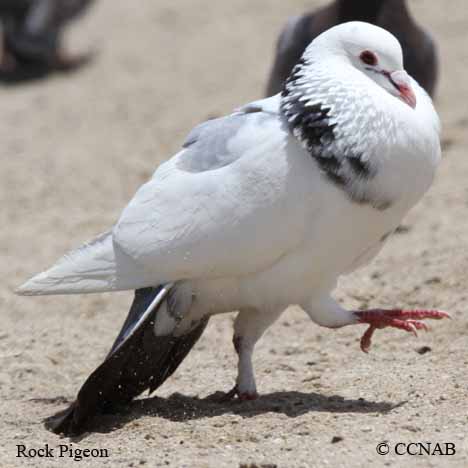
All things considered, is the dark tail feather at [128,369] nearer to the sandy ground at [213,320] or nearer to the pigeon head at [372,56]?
the sandy ground at [213,320]

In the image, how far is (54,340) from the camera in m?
5.93

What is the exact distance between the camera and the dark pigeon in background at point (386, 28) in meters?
6.98

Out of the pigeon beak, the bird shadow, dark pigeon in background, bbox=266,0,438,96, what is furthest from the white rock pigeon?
dark pigeon in background, bbox=266,0,438,96

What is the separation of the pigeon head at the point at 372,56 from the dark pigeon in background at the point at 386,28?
2.57m

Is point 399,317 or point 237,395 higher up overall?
point 399,317

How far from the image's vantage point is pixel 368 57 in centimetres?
439

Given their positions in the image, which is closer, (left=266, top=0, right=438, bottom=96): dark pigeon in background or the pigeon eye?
the pigeon eye

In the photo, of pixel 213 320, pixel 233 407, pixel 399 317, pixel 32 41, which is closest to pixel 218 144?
pixel 399 317

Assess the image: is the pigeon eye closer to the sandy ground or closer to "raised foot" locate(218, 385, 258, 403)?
the sandy ground

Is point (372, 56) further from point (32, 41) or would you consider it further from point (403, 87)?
point (32, 41)

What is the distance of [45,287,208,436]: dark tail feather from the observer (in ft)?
14.9

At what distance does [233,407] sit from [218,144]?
1080 mm

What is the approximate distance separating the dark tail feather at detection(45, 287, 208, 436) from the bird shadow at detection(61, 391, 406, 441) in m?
0.08

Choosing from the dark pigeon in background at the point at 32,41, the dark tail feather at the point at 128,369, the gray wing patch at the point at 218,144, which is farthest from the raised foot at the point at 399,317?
the dark pigeon in background at the point at 32,41
